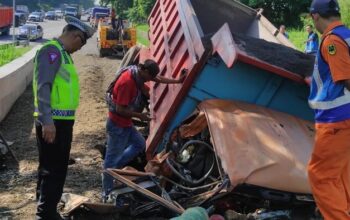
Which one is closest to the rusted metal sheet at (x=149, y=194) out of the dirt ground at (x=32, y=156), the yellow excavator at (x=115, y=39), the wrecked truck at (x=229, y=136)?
the wrecked truck at (x=229, y=136)

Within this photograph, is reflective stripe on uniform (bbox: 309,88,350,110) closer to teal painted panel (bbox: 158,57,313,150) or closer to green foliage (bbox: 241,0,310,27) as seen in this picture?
teal painted panel (bbox: 158,57,313,150)

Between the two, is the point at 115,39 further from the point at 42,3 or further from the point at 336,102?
the point at 42,3

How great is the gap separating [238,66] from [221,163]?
1.20 m

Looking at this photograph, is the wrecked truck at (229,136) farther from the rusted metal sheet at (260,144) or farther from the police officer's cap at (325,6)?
the police officer's cap at (325,6)

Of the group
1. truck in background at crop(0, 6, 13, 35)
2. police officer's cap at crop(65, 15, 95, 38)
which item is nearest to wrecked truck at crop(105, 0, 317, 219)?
police officer's cap at crop(65, 15, 95, 38)

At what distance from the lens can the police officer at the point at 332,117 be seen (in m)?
3.49

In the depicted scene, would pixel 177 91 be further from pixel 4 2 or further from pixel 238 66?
pixel 4 2

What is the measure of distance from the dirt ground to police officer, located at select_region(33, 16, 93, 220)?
1.90 ft

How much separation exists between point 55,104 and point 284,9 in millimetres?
27519

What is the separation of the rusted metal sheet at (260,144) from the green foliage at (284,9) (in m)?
25.3

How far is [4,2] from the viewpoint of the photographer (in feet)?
264

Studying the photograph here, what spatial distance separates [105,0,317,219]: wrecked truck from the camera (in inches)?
159

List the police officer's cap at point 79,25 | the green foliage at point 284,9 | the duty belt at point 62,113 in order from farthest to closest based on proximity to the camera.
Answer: the green foliage at point 284,9, the police officer's cap at point 79,25, the duty belt at point 62,113

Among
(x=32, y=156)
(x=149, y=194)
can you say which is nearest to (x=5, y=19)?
(x=32, y=156)
